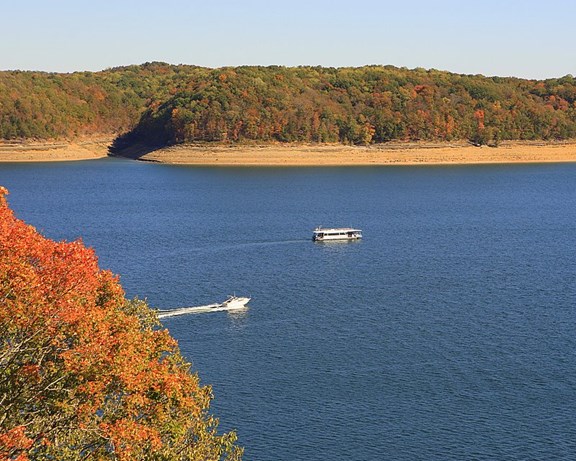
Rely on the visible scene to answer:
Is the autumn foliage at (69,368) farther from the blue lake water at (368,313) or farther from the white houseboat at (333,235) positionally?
the white houseboat at (333,235)

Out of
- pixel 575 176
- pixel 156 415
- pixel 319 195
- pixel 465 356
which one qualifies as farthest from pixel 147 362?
pixel 575 176

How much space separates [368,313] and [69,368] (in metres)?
42.7

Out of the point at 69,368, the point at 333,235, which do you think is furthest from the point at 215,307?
the point at 69,368

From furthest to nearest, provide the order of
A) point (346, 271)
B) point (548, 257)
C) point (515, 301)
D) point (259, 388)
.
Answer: point (548, 257), point (346, 271), point (515, 301), point (259, 388)

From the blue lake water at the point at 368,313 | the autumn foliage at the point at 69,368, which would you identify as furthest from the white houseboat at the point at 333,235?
the autumn foliage at the point at 69,368

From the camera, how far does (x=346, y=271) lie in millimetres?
80938

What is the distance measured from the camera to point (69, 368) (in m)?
22.8

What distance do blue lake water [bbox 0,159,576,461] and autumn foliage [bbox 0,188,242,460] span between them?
53.5ft

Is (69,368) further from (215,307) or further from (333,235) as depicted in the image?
(333,235)

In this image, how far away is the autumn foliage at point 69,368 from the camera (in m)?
22.8

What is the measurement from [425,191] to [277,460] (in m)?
117

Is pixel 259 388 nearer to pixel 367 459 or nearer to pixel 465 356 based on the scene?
pixel 367 459

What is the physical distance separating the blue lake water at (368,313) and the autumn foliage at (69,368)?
53.5ft

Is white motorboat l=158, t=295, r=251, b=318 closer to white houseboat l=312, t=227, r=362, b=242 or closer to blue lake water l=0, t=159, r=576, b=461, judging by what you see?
blue lake water l=0, t=159, r=576, b=461
